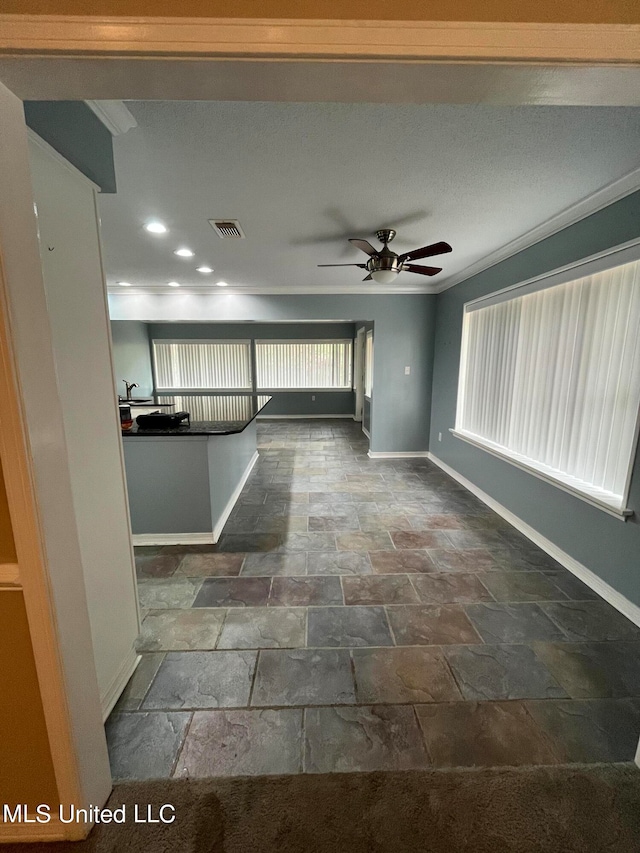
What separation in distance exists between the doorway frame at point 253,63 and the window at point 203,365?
23.8ft

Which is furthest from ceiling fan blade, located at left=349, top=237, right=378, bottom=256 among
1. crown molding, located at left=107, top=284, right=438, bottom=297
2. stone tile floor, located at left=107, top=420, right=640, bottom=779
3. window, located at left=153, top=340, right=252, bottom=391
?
window, located at left=153, top=340, right=252, bottom=391

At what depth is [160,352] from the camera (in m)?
7.62

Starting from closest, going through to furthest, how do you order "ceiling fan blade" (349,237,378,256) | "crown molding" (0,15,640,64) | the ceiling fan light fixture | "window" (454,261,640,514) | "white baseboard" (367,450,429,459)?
"crown molding" (0,15,640,64), "window" (454,261,640,514), "ceiling fan blade" (349,237,378,256), the ceiling fan light fixture, "white baseboard" (367,450,429,459)

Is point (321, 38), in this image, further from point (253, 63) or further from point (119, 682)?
point (119, 682)

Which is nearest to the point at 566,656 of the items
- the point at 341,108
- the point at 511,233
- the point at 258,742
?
the point at 258,742

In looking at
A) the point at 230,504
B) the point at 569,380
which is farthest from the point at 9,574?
the point at 569,380

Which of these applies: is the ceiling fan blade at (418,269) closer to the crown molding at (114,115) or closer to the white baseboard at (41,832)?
the crown molding at (114,115)

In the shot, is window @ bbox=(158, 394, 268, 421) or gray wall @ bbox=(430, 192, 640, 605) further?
window @ bbox=(158, 394, 268, 421)

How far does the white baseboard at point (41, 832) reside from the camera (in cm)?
98

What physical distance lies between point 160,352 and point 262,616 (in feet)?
23.9

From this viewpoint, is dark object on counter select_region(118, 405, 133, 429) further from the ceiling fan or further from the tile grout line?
the ceiling fan

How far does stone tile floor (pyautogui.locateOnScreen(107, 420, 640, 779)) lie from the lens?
1.25 metres

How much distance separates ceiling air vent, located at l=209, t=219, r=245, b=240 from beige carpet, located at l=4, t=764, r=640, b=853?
3150 mm

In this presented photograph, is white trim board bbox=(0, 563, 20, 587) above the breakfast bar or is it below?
above
